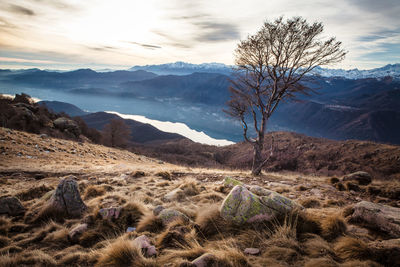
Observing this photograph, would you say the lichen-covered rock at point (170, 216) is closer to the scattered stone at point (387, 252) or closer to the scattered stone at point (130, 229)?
the scattered stone at point (130, 229)

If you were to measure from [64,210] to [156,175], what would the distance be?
5.83m

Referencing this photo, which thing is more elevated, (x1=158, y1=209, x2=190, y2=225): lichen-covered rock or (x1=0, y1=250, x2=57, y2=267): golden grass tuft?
(x1=158, y1=209, x2=190, y2=225): lichen-covered rock

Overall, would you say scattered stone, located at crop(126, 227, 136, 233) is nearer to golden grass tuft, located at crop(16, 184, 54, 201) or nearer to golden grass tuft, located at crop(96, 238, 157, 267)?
golden grass tuft, located at crop(96, 238, 157, 267)

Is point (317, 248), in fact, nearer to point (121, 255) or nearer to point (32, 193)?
point (121, 255)

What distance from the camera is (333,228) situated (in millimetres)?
3896

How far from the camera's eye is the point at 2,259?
10.9 feet

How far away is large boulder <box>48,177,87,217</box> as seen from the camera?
18.0ft

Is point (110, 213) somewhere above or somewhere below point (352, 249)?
below

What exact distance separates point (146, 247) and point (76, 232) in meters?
2.09

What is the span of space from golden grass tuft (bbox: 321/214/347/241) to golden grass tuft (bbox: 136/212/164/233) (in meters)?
3.70

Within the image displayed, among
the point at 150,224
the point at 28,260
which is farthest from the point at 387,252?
the point at 28,260

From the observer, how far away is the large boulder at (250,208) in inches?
171

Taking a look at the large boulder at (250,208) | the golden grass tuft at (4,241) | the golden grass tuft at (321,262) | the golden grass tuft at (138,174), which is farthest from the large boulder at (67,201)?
the golden grass tuft at (321,262)

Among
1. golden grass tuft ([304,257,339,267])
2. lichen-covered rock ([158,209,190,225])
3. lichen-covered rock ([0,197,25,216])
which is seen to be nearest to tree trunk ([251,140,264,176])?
lichen-covered rock ([158,209,190,225])
